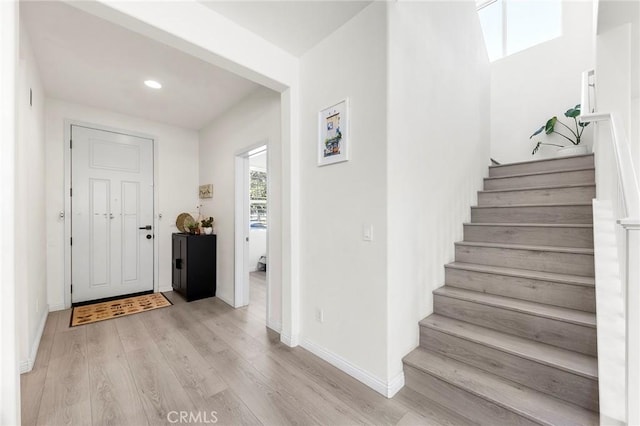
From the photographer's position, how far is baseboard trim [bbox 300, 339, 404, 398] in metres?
1.80

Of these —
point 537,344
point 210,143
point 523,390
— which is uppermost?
point 210,143

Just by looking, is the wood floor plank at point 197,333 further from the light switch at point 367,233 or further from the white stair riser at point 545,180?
the white stair riser at point 545,180

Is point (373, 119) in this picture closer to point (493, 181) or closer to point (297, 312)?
point (297, 312)

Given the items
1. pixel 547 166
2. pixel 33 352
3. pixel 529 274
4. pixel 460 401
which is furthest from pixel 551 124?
pixel 33 352

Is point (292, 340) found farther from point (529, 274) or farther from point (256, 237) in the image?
point (256, 237)

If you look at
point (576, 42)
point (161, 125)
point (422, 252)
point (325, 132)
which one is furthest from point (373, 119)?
point (576, 42)

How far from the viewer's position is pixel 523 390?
158 cm

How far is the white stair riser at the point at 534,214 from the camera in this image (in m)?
2.29

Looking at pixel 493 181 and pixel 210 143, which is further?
pixel 210 143

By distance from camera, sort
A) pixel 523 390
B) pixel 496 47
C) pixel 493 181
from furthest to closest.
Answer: pixel 496 47, pixel 493 181, pixel 523 390

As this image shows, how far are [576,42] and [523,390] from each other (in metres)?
4.60

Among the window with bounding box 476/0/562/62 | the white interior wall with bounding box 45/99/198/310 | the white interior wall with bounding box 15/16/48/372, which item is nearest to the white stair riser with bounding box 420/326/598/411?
the white interior wall with bounding box 15/16/48/372

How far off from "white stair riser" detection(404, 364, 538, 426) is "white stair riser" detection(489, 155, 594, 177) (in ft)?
8.72

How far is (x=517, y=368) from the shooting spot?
1640mm
